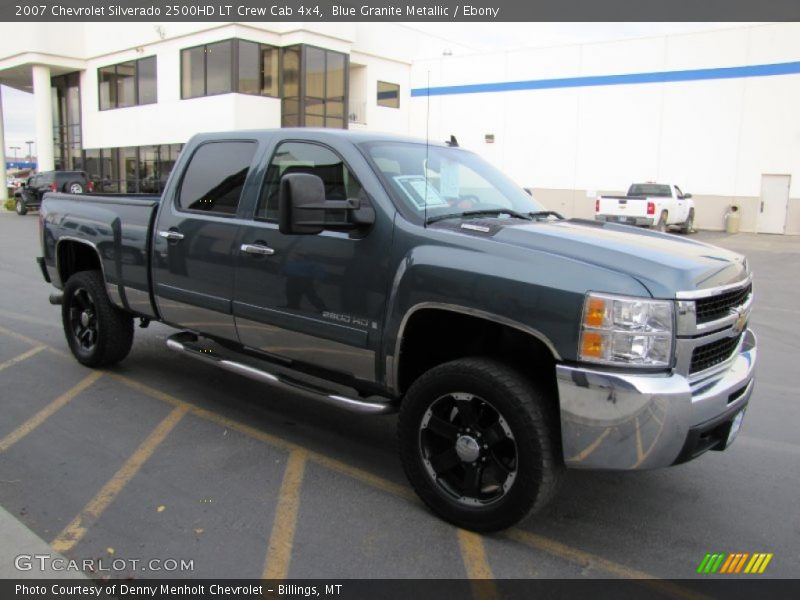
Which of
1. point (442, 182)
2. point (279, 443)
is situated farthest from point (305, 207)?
point (279, 443)

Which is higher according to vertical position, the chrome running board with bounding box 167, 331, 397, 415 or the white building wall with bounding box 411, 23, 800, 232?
the white building wall with bounding box 411, 23, 800, 232

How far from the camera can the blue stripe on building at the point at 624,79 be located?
2614 cm

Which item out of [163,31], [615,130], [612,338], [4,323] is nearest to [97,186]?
[163,31]

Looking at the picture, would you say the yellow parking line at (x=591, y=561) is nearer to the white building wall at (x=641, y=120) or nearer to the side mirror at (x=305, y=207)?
the side mirror at (x=305, y=207)

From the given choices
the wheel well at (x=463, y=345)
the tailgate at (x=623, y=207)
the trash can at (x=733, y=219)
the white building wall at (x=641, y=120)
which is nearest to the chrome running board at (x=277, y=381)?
the wheel well at (x=463, y=345)

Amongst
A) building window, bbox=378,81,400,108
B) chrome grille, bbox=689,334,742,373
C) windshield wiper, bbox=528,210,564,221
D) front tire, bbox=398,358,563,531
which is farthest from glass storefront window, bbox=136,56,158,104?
chrome grille, bbox=689,334,742,373

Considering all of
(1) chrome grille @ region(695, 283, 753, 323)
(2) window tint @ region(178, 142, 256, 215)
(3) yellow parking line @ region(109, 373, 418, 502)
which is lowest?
(3) yellow parking line @ region(109, 373, 418, 502)

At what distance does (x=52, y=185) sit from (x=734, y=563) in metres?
31.1

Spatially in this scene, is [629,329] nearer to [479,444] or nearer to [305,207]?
[479,444]

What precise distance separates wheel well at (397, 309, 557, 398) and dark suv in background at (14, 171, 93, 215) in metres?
28.5

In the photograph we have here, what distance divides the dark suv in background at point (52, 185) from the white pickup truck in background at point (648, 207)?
21.1 metres

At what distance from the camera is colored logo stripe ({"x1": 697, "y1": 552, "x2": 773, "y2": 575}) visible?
3.20 m

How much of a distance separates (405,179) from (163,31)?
31.0m

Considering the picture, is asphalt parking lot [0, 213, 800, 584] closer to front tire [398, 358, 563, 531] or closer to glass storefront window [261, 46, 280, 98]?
front tire [398, 358, 563, 531]
